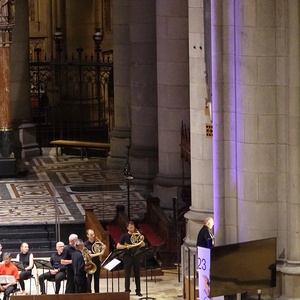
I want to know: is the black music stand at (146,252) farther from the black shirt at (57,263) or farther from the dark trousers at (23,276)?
the dark trousers at (23,276)

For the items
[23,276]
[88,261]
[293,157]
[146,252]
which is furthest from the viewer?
[146,252]

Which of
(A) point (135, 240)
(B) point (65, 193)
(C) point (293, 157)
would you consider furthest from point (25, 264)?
(B) point (65, 193)

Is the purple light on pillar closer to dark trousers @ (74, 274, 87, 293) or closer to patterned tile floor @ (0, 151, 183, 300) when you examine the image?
dark trousers @ (74, 274, 87, 293)

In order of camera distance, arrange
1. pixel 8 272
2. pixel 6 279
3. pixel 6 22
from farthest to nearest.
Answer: pixel 6 22
pixel 8 272
pixel 6 279

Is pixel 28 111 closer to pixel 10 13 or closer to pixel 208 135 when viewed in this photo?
pixel 10 13

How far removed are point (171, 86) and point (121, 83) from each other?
23.4 ft

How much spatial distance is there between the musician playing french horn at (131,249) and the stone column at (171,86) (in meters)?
5.38

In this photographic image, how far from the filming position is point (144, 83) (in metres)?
38.0

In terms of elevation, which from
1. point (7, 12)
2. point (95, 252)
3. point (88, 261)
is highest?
point (7, 12)

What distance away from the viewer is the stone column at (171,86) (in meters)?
33.3

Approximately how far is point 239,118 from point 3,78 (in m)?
15.4

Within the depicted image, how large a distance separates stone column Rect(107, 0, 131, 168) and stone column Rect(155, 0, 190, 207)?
6.32m

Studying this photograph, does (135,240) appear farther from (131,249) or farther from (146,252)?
(146,252)

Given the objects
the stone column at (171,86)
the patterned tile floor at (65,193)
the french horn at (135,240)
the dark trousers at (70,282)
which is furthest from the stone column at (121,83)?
the dark trousers at (70,282)
